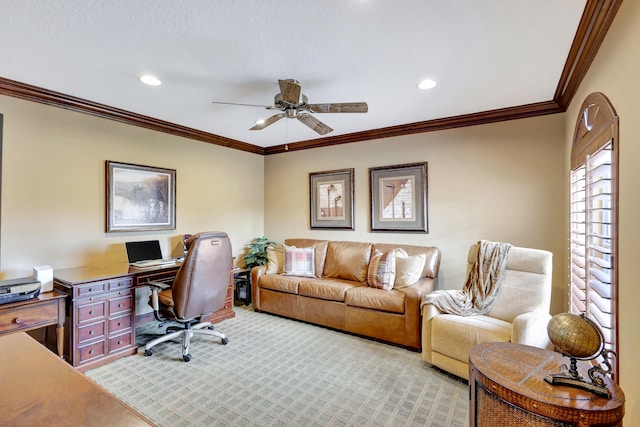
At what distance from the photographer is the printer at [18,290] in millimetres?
2424

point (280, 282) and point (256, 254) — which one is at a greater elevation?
point (256, 254)

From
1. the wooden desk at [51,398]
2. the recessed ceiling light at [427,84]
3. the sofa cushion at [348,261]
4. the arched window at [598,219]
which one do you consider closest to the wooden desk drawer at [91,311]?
the wooden desk at [51,398]

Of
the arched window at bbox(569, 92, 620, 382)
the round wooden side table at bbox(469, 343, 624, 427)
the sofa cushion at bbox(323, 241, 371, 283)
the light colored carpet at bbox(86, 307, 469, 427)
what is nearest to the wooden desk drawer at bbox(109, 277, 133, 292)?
the light colored carpet at bbox(86, 307, 469, 427)

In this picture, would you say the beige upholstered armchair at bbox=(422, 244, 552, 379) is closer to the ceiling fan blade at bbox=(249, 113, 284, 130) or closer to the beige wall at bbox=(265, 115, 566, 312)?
the beige wall at bbox=(265, 115, 566, 312)

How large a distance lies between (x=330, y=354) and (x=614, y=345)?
2241 millimetres

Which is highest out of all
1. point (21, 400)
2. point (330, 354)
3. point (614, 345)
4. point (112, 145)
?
point (112, 145)

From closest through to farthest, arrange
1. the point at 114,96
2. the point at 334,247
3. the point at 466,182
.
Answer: the point at 114,96
the point at 466,182
the point at 334,247

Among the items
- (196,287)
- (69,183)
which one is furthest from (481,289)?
(69,183)

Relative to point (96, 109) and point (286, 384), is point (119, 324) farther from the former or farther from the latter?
point (96, 109)

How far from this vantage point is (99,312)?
9.54 feet

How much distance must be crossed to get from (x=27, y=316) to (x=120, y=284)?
689mm

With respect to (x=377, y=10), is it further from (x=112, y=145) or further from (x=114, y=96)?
(x=112, y=145)

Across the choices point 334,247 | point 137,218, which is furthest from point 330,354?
point 137,218

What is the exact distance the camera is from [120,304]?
3.06 m
